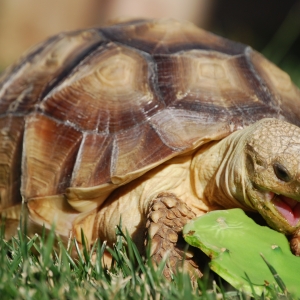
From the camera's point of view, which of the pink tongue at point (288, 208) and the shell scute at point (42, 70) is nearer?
the pink tongue at point (288, 208)

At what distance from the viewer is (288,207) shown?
241cm

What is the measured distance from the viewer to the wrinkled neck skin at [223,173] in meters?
2.51

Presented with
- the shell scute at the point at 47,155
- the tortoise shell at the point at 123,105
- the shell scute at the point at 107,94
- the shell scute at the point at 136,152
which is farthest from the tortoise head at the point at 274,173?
the shell scute at the point at 47,155

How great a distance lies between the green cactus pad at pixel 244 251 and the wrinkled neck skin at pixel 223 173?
13cm

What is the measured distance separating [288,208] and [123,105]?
3.09ft

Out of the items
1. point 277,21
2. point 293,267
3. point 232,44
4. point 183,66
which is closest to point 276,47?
point 277,21

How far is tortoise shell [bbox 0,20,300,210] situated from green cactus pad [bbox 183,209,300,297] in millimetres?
403

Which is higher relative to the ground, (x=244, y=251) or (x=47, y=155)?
(x=244, y=251)

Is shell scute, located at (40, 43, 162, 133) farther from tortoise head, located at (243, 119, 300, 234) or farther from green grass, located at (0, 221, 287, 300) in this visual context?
green grass, located at (0, 221, 287, 300)

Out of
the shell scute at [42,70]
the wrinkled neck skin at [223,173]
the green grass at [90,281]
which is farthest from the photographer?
the shell scute at [42,70]

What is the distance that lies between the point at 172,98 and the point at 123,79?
302 mm

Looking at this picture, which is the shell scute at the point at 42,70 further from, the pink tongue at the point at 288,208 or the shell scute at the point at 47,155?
the pink tongue at the point at 288,208

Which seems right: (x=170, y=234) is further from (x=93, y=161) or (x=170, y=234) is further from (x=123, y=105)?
(x=123, y=105)

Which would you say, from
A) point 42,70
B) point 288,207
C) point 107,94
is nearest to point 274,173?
point 288,207
